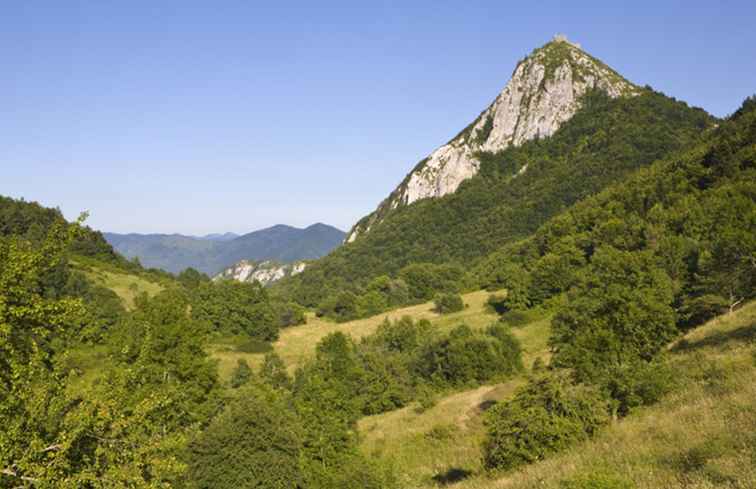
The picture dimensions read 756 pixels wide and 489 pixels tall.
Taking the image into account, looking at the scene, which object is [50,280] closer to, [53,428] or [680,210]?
[53,428]

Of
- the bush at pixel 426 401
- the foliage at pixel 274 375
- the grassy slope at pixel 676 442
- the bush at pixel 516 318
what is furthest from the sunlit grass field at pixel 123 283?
the grassy slope at pixel 676 442

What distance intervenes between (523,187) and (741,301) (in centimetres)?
15958

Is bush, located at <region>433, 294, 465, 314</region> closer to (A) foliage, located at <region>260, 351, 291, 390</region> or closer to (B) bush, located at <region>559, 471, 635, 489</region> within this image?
(A) foliage, located at <region>260, 351, 291, 390</region>

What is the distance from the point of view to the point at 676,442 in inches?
473

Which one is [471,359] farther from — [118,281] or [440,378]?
[118,281]

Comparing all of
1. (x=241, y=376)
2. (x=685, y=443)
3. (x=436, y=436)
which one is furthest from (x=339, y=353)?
(x=685, y=443)

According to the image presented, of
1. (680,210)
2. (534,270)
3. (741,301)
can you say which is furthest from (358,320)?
(741,301)

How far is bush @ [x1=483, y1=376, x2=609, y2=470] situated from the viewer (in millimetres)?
Answer: 15328

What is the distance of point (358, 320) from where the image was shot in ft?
325

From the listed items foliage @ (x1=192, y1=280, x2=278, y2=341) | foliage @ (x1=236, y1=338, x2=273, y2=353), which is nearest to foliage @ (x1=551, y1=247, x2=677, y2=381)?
foliage @ (x1=236, y1=338, x2=273, y2=353)

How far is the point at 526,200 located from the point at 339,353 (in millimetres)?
145165

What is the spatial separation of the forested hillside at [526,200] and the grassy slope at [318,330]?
53.0 m

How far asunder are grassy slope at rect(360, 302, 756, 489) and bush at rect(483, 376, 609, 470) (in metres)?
0.69

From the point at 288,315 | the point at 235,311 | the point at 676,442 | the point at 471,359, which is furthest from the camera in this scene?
the point at 288,315
